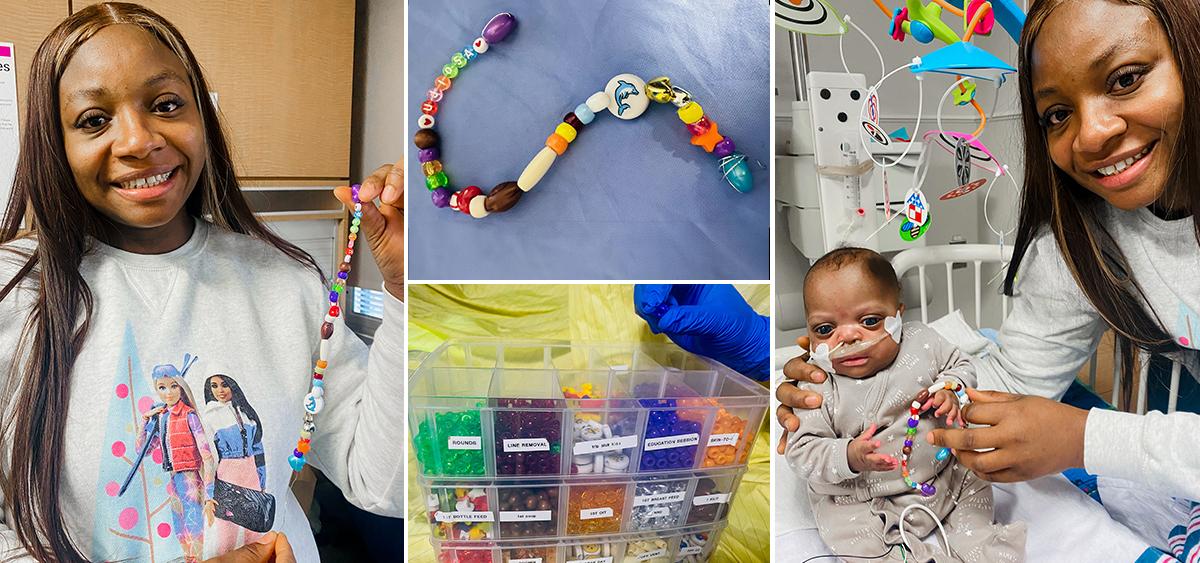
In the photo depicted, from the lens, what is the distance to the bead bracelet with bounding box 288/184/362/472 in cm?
95

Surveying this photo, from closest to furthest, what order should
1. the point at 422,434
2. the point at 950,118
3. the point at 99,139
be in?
the point at 99,139, the point at 950,118, the point at 422,434

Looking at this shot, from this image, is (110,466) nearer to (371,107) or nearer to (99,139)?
(99,139)

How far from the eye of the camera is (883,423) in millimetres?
913

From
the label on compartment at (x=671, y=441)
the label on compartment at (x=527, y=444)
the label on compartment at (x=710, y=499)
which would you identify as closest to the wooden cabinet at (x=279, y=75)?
the label on compartment at (x=527, y=444)

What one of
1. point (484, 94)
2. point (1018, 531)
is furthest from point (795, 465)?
point (484, 94)

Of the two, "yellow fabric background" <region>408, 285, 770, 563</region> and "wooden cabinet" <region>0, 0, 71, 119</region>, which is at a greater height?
"wooden cabinet" <region>0, 0, 71, 119</region>

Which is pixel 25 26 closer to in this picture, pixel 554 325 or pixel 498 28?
pixel 498 28

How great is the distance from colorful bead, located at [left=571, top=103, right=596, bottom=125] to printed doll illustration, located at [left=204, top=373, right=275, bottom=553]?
1.67 ft

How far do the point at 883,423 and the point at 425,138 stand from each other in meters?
0.64

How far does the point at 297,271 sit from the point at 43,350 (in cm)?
26

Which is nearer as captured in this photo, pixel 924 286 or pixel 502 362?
pixel 924 286

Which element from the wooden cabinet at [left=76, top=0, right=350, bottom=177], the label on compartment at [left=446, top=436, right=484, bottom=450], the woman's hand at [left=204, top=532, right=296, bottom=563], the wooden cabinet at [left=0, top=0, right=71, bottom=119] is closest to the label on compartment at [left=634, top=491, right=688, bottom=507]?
the label on compartment at [left=446, top=436, right=484, bottom=450]

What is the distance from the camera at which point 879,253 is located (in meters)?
0.91

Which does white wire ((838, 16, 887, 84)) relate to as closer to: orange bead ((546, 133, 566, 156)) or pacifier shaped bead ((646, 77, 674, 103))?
pacifier shaped bead ((646, 77, 674, 103))
